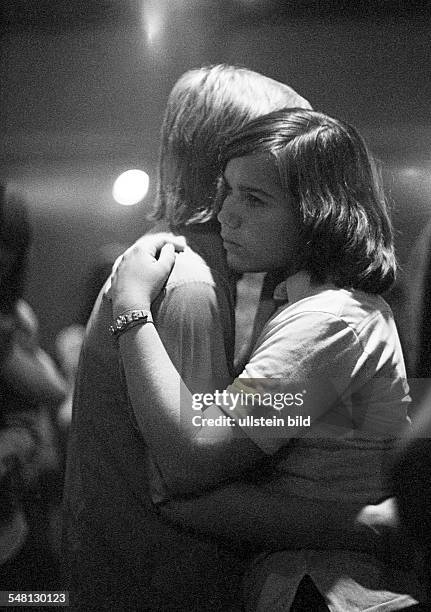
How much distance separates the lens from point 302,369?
3.63 ft

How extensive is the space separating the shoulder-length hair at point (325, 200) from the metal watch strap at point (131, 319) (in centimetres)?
24

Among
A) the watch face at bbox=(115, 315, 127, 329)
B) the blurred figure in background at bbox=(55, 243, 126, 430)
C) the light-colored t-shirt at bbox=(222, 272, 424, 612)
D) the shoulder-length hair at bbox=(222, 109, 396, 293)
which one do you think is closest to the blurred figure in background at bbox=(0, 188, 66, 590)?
the blurred figure in background at bbox=(55, 243, 126, 430)

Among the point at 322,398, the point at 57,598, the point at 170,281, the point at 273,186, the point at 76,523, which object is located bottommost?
the point at 57,598

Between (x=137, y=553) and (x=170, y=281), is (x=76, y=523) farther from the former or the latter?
(x=170, y=281)

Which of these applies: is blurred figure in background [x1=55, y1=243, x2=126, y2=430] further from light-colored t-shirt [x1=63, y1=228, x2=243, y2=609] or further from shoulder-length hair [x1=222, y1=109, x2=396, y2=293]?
shoulder-length hair [x1=222, y1=109, x2=396, y2=293]

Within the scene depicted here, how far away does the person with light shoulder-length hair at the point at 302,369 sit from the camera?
1109 mm

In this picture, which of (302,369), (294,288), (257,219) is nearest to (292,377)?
(302,369)

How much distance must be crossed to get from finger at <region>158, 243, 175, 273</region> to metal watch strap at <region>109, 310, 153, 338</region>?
0.08m

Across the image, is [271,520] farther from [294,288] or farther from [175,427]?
[294,288]

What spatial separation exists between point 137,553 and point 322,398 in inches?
14.4

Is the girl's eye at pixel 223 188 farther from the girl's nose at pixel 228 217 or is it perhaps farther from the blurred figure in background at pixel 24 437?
the blurred figure in background at pixel 24 437

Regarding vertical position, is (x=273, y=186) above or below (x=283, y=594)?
above

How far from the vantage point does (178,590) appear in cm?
116

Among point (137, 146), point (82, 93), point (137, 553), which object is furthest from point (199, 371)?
point (82, 93)
